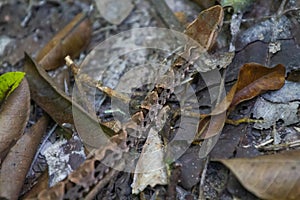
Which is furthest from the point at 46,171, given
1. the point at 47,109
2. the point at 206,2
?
the point at 206,2

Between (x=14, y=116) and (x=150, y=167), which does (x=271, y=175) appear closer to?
(x=150, y=167)

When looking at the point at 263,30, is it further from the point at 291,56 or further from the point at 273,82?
the point at 273,82

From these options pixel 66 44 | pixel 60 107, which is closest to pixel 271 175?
pixel 60 107

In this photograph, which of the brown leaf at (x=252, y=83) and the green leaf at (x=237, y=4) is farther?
the green leaf at (x=237, y=4)

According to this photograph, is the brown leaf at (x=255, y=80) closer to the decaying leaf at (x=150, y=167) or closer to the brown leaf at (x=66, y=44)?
the decaying leaf at (x=150, y=167)

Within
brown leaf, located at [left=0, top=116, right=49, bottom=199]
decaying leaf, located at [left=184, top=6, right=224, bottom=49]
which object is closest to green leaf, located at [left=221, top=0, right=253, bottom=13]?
decaying leaf, located at [left=184, top=6, right=224, bottom=49]

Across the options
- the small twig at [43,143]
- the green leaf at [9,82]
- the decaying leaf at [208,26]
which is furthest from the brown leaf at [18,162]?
the decaying leaf at [208,26]
